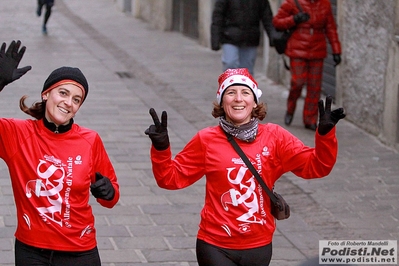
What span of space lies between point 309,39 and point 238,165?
5810 mm


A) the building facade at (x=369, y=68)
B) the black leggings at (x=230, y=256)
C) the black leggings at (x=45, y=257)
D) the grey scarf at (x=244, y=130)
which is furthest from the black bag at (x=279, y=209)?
the building facade at (x=369, y=68)

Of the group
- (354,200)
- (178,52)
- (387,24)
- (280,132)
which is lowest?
(178,52)

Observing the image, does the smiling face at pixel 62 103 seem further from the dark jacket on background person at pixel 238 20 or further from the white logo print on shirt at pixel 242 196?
the dark jacket on background person at pixel 238 20

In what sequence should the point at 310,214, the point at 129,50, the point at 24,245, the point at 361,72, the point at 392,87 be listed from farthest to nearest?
1. the point at 129,50
2. the point at 361,72
3. the point at 392,87
4. the point at 310,214
5. the point at 24,245

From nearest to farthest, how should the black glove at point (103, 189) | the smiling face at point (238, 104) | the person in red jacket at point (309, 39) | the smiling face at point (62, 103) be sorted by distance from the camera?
the black glove at point (103, 189) → the smiling face at point (62, 103) → the smiling face at point (238, 104) → the person in red jacket at point (309, 39)

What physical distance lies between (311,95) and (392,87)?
97cm

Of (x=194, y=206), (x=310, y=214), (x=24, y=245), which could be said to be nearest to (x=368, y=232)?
(x=310, y=214)

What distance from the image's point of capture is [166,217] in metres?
7.00

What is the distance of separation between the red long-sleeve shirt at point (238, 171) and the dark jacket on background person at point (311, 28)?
5.58 meters

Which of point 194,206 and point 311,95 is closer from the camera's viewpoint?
point 194,206

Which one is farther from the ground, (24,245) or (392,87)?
(24,245)

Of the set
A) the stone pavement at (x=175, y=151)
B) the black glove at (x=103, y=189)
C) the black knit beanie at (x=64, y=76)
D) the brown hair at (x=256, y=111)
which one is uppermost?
the black knit beanie at (x=64, y=76)

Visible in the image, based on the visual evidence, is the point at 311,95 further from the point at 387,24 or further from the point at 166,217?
the point at 166,217

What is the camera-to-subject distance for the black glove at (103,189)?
4.01 m
